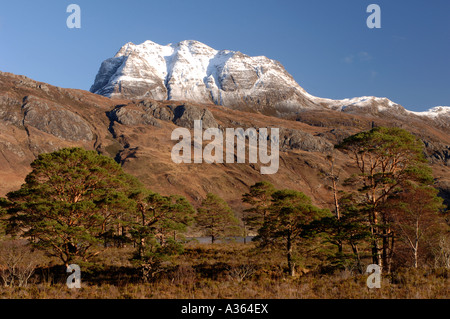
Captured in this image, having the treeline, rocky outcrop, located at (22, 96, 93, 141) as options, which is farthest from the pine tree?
rocky outcrop, located at (22, 96, 93, 141)

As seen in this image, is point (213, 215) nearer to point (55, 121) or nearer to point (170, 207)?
point (170, 207)

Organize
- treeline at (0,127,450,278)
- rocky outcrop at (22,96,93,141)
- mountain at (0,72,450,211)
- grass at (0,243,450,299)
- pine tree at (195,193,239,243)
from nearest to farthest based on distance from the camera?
grass at (0,243,450,299) < treeline at (0,127,450,278) < pine tree at (195,193,239,243) < mountain at (0,72,450,211) < rocky outcrop at (22,96,93,141)

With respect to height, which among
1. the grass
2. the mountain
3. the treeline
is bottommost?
the grass

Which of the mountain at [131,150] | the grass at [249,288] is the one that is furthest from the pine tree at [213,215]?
the mountain at [131,150]

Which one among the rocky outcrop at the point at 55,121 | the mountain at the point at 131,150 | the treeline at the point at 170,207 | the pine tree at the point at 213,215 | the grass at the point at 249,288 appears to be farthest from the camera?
the rocky outcrop at the point at 55,121

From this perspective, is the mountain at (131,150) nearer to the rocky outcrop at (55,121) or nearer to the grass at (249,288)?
the rocky outcrop at (55,121)

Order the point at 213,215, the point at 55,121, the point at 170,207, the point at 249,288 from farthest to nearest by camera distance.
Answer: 1. the point at 55,121
2. the point at 213,215
3. the point at 170,207
4. the point at 249,288

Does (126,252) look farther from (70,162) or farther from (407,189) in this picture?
(407,189)

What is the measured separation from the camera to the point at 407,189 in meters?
21.1

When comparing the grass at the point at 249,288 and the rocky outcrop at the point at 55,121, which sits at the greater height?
the rocky outcrop at the point at 55,121

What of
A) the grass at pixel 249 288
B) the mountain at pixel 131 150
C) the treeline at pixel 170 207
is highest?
the mountain at pixel 131 150

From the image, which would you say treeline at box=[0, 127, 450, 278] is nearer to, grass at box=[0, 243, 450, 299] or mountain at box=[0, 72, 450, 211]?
grass at box=[0, 243, 450, 299]

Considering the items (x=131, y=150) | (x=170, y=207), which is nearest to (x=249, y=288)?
(x=170, y=207)

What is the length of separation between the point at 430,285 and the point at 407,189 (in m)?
9.44
